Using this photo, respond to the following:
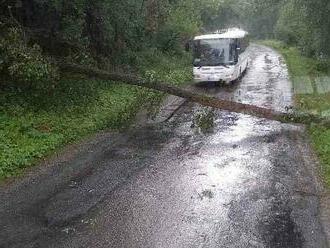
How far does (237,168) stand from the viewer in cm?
1262

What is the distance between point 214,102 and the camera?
54.2 feet

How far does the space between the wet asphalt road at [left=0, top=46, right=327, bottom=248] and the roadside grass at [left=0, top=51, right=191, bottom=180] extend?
2.17 feet

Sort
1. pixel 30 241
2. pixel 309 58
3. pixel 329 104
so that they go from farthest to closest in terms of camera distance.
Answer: pixel 309 58, pixel 329 104, pixel 30 241

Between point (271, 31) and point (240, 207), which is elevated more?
point (240, 207)

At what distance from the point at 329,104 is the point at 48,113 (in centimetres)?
1061

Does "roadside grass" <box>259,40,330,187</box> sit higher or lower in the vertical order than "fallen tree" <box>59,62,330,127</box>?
lower

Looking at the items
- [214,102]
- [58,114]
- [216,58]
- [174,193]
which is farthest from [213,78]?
[174,193]

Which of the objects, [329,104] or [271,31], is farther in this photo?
[271,31]

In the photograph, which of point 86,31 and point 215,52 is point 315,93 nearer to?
point 215,52

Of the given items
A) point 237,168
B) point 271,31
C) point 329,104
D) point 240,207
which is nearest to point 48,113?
point 237,168

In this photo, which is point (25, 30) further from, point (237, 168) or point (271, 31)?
point (271, 31)

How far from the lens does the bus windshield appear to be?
24.7 m

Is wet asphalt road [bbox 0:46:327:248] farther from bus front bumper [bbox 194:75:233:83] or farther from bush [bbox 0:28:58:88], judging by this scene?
bus front bumper [bbox 194:75:233:83]

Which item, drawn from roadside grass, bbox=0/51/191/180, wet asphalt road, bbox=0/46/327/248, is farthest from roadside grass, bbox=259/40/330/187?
roadside grass, bbox=0/51/191/180
